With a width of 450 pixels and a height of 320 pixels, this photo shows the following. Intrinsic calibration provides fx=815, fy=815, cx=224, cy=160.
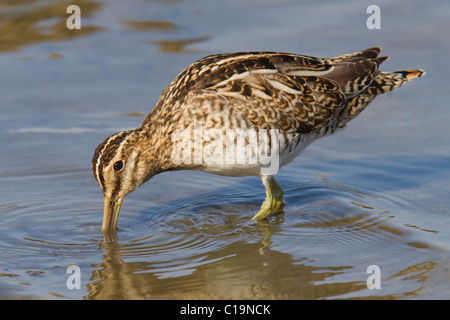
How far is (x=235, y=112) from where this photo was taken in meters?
9.29

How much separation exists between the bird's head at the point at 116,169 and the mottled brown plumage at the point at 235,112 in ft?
0.04

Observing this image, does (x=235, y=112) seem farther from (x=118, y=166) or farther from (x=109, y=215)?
(x=109, y=215)

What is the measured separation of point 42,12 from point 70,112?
4076 mm

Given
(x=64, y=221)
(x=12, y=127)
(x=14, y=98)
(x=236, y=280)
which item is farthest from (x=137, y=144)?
(x=14, y=98)

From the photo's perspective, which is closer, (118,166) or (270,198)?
(118,166)

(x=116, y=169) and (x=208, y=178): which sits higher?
(x=116, y=169)

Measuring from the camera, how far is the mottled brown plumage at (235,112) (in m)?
9.23

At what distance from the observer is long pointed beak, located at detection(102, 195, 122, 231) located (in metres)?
9.31

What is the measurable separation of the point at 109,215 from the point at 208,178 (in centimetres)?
211

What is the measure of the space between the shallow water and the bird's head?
1.14 feet

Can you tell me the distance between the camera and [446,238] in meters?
8.90

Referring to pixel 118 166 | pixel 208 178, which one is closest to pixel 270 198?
pixel 208 178

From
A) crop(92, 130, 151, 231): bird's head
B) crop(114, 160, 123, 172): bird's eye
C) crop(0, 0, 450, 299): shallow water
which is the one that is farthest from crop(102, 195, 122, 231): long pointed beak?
crop(114, 160, 123, 172): bird's eye
